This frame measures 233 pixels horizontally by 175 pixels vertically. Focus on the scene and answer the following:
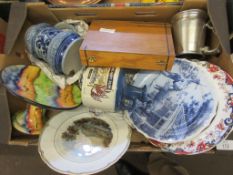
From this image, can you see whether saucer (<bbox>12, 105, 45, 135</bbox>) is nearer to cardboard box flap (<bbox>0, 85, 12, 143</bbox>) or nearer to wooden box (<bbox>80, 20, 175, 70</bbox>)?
cardboard box flap (<bbox>0, 85, 12, 143</bbox>)

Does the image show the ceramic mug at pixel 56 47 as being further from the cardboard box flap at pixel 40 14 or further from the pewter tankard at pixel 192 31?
the pewter tankard at pixel 192 31

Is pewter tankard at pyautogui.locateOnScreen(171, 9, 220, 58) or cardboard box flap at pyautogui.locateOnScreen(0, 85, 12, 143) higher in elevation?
Answer: pewter tankard at pyautogui.locateOnScreen(171, 9, 220, 58)

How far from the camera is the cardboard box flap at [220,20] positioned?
716 mm

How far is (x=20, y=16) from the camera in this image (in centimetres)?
79

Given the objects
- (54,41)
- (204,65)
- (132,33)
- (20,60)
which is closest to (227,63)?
(204,65)

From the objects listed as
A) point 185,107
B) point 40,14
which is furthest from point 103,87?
point 40,14

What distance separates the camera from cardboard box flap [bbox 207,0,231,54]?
2.35 feet

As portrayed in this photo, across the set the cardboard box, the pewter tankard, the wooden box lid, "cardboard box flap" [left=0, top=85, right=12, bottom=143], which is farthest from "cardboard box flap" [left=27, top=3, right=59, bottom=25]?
the pewter tankard

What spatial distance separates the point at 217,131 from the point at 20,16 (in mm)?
644

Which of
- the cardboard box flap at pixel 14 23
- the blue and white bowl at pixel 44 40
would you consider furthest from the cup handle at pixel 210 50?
the cardboard box flap at pixel 14 23

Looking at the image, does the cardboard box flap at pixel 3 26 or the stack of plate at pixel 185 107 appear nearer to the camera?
the stack of plate at pixel 185 107

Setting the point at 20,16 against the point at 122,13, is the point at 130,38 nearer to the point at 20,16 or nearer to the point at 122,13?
the point at 122,13

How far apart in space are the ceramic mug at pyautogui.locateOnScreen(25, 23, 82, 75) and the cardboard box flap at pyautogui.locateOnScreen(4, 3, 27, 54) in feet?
0.13

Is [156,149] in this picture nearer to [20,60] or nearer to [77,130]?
[77,130]
